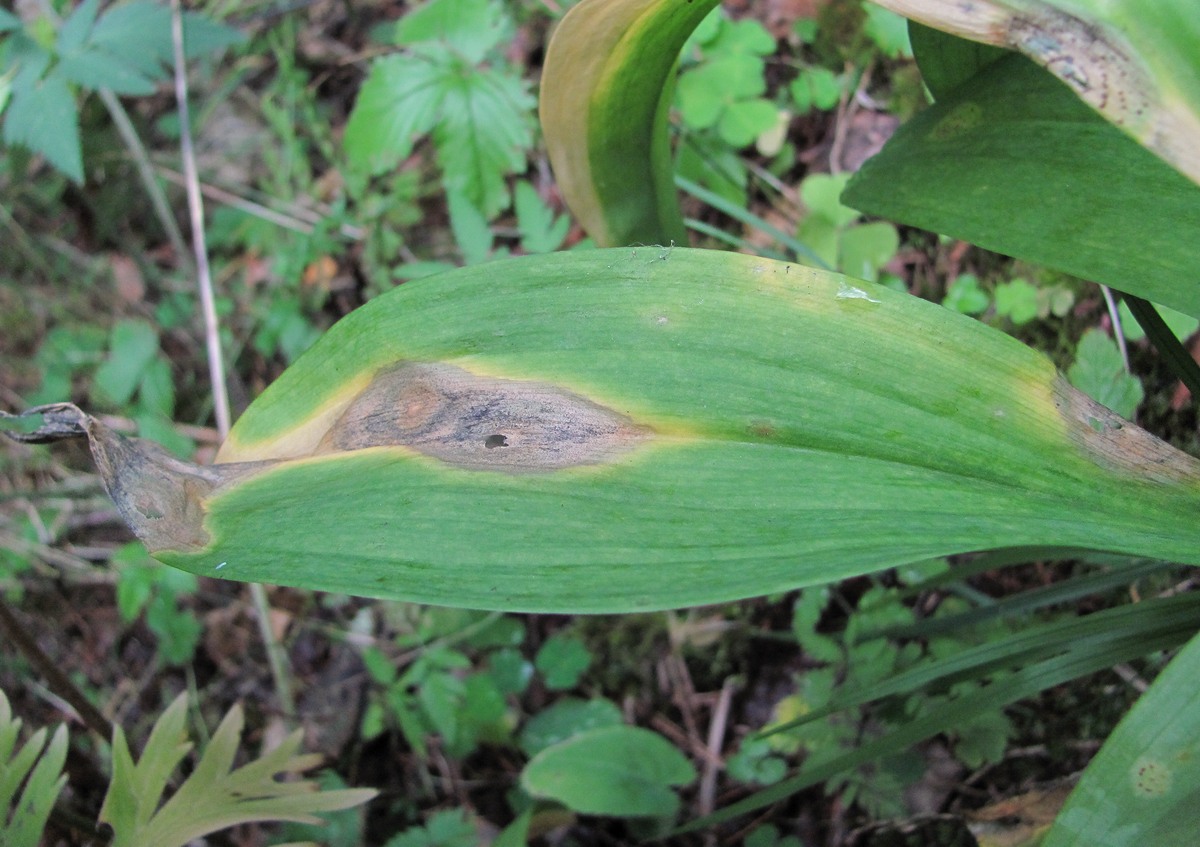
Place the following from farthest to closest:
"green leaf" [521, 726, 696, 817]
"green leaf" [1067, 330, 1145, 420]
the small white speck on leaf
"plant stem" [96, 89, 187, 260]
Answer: "plant stem" [96, 89, 187, 260]
"green leaf" [521, 726, 696, 817]
"green leaf" [1067, 330, 1145, 420]
the small white speck on leaf

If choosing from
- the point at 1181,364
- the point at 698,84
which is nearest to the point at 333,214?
the point at 698,84

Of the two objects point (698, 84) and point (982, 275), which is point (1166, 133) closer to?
point (982, 275)

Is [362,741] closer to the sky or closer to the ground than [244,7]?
closer to the ground

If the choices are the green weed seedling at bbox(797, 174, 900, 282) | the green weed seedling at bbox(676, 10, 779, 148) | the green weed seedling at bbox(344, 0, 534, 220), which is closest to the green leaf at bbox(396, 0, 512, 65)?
the green weed seedling at bbox(344, 0, 534, 220)

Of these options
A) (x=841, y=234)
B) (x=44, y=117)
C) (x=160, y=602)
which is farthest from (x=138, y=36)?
(x=841, y=234)

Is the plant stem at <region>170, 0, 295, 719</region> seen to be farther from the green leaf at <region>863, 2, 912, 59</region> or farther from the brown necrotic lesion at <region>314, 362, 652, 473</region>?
the green leaf at <region>863, 2, 912, 59</region>

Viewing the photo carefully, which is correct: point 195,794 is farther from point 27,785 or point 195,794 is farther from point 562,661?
point 562,661
